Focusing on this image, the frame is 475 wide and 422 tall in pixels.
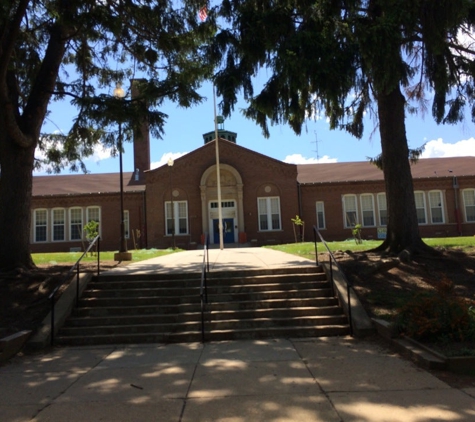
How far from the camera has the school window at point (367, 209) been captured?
3203 centimetres

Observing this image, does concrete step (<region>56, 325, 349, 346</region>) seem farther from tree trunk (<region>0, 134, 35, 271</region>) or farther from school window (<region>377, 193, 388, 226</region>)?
school window (<region>377, 193, 388, 226</region>)

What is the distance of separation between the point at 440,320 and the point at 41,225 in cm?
3190

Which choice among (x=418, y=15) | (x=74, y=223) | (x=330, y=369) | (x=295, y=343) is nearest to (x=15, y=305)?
(x=295, y=343)

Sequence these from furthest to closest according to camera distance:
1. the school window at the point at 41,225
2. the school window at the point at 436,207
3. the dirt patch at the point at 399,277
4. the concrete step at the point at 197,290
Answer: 1. the school window at the point at 41,225
2. the school window at the point at 436,207
3. the concrete step at the point at 197,290
4. the dirt patch at the point at 399,277

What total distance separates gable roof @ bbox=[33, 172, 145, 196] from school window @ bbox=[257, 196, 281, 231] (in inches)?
361

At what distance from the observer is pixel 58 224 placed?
107 feet

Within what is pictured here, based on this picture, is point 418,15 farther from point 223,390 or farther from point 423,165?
point 423,165

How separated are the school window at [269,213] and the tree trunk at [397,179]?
61.0ft

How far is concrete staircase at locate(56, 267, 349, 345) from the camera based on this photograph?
25.1ft

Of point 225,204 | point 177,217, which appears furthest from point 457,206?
point 177,217

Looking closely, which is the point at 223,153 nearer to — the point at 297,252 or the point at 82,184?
the point at 82,184

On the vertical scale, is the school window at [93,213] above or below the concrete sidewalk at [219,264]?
above

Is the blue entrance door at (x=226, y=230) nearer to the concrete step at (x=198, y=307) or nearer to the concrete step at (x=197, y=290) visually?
the concrete step at (x=197, y=290)

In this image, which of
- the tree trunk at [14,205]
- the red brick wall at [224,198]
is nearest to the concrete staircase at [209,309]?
the tree trunk at [14,205]
